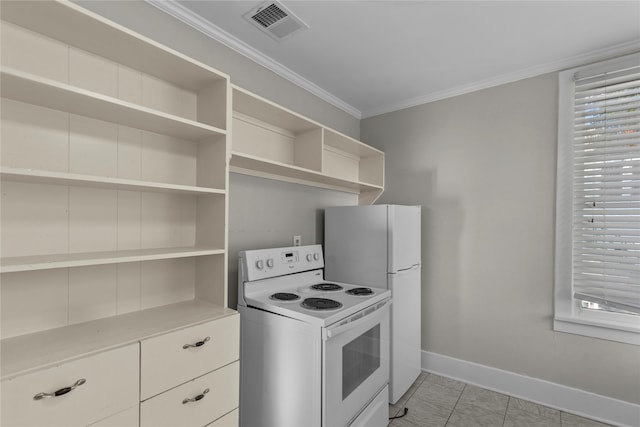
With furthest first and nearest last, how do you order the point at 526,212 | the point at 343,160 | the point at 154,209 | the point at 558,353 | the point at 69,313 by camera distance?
the point at 343,160, the point at 526,212, the point at 558,353, the point at 154,209, the point at 69,313

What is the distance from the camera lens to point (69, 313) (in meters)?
1.29

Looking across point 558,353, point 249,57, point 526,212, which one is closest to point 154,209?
point 249,57

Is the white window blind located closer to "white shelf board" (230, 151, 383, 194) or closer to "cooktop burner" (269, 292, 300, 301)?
"white shelf board" (230, 151, 383, 194)

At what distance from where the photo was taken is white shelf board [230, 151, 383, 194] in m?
1.81

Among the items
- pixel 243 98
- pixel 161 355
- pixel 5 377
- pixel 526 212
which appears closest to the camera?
pixel 5 377

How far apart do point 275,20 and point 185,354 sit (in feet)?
5.99

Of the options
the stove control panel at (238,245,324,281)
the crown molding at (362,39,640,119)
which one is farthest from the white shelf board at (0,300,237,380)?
the crown molding at (362,39,640,119)

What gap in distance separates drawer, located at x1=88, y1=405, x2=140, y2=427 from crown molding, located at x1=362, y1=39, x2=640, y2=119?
2.98 metres

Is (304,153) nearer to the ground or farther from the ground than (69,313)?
farther from the ground

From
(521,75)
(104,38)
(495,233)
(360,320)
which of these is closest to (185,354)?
(360,320)

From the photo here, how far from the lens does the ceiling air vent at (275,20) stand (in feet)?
5.56

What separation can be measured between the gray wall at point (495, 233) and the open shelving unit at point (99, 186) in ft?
6.51

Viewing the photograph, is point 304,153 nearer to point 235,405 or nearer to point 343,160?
point 343,160

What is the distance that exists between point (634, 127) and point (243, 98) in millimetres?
2522
